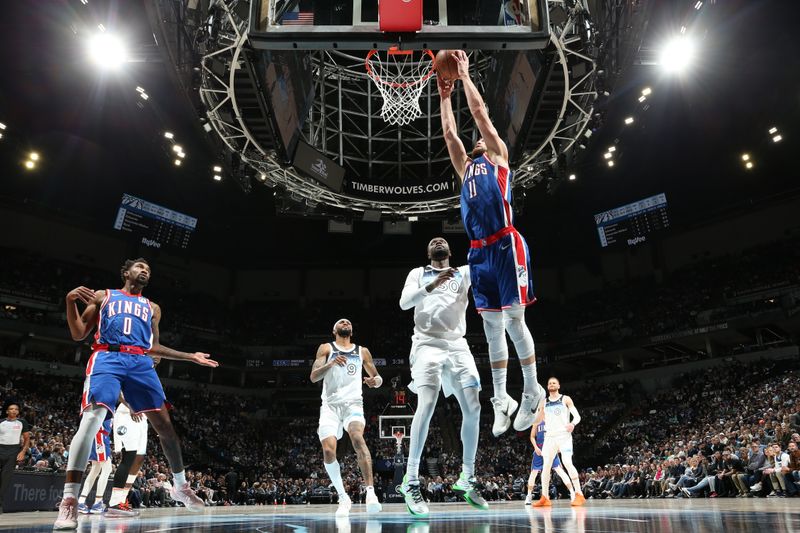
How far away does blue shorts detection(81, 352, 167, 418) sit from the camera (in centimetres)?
493

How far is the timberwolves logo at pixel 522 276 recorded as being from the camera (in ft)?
16.3

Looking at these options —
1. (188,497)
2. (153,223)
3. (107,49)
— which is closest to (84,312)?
(188,497)

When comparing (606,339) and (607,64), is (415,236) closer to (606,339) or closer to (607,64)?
(606,339)

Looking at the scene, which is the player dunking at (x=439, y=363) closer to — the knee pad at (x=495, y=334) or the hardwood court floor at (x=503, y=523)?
the knee pad at (x=495, y=334)

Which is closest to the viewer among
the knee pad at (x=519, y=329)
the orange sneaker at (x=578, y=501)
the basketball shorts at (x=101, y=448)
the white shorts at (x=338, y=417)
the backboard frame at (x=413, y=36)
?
the knee pad at (x=519, y=329)

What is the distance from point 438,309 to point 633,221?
2713cm

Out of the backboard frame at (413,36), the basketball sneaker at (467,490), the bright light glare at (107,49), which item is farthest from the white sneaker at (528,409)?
the bright light glare at (107,49)

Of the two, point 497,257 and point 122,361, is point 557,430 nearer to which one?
point 497,257

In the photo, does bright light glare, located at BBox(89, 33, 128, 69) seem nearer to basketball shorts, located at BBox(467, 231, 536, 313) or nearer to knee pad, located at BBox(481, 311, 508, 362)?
basketball shorts, located at BBox(467, 231, 536, 313)

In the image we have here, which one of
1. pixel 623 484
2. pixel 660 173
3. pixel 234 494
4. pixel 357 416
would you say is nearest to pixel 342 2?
pixel 357 416

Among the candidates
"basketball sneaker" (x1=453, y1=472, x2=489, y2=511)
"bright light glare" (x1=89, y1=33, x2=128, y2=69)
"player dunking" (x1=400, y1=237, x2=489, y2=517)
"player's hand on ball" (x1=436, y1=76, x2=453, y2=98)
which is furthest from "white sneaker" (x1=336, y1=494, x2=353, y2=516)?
"bright light glare" (x1=89, y1=33, x2=128, y2=69)

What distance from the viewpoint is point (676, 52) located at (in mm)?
14938

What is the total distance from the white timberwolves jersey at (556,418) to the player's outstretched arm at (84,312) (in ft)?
25.5

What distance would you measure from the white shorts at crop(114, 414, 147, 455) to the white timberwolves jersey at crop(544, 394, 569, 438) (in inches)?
265
